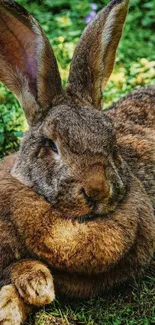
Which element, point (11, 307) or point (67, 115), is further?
point (67, 115)

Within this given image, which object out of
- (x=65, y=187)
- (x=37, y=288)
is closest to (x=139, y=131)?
(x=65, y=187)

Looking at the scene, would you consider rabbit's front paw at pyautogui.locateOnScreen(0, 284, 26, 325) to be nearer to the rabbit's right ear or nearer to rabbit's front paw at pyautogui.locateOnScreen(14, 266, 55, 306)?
rabbit's front paw at pyautogui.locateOnScreen(14, 266, 55, 306)

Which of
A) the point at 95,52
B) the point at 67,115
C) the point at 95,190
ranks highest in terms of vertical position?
the point at 95,52

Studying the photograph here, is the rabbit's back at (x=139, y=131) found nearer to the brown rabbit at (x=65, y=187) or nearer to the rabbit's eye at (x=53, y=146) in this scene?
the brown rabbit at (x=65, y=187)

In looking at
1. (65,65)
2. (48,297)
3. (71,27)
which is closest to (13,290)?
(48,297)

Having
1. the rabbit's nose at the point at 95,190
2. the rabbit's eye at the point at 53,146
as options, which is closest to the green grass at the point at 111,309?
the rabbit's nose at the point at 95,190

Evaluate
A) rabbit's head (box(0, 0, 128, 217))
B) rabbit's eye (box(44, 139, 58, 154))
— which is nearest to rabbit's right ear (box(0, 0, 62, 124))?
rabbit's head (box(0, 0, 128, 217))

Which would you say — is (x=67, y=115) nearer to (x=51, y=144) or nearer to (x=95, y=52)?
(x=51, y=144)
